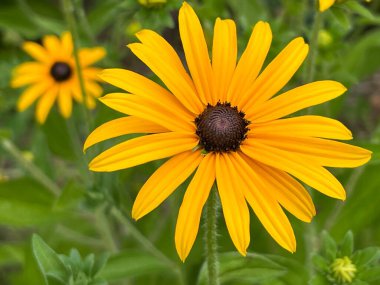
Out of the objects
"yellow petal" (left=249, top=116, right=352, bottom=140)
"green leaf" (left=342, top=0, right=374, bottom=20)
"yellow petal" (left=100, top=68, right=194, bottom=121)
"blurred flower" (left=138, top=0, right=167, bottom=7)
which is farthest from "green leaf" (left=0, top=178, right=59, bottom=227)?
"green leaf" (left=342, top=0, right=374, bottom=20)

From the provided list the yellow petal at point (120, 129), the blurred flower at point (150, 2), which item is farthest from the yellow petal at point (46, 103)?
the yellow petal at point (120, 129)

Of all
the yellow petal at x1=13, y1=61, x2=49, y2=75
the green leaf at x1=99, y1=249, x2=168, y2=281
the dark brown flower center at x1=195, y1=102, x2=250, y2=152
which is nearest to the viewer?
the dark brown flower center at x1=195, y1=102, x2=250, y2=152

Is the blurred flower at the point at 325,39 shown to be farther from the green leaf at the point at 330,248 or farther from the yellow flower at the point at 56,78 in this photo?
the yellow flower at the point at 56,78

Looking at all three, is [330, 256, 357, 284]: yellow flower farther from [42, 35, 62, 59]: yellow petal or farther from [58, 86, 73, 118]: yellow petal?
[42, 35, 62, 59]: yellow petal

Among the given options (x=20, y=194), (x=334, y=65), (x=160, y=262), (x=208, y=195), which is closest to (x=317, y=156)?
(x=208, y=195)

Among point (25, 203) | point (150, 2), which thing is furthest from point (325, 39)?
point (25, 203)

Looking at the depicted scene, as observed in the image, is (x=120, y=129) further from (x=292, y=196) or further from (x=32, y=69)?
(x=32, y=69)
